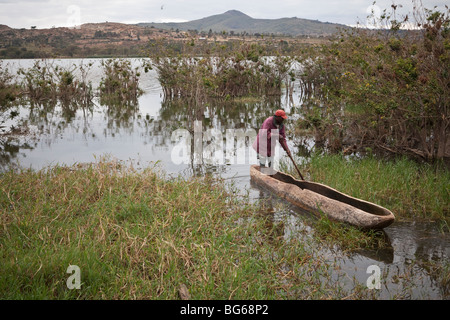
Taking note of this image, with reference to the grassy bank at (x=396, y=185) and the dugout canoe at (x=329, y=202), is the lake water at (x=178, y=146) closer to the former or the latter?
the dugout canoe at (x=329, y=202)

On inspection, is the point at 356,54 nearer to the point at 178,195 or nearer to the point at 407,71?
the point at 407,71

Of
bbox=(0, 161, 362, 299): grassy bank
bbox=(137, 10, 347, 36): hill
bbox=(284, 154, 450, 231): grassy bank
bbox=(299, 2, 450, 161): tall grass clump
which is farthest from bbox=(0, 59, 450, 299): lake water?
bbox=(137, 10, 347, 36): hill

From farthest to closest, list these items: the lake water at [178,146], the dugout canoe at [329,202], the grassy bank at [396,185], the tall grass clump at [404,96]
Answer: the tall grass clump at [404,96]
the grassy bank at [396,185]
the dugout canoe at [329,202]
the lake water at [178,146]

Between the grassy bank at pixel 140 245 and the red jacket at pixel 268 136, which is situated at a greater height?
the red jacket at pixel 268 136

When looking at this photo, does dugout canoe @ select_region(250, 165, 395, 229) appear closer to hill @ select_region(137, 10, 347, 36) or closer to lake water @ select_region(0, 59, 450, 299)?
lake water @ select_region(0, 59, 450, 299)

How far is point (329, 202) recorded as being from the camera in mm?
6301

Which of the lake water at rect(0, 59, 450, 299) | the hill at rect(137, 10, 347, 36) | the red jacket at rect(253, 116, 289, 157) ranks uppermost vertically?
the hill at rect(137, 10, 347, 36)

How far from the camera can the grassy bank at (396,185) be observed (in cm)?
661

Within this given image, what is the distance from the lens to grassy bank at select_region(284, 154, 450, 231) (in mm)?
6609

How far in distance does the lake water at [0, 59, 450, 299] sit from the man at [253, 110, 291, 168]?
729 mm

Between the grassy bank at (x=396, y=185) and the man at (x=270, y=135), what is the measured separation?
1.00 metres

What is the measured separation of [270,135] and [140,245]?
14.0 feet

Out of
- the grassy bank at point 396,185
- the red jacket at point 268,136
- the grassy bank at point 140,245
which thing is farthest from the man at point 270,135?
the grassy bank at point 140,245
